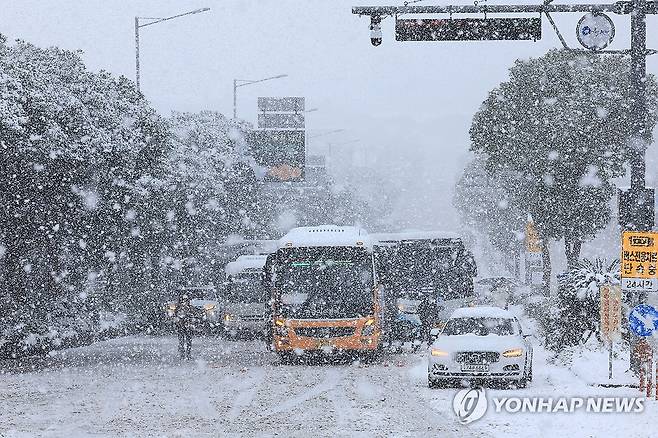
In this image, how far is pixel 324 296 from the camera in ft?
96.1

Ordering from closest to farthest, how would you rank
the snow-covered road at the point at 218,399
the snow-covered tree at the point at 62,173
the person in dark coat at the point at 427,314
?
the snow-covered road at the point at 218,399
the snow-covered tree at the point at 62,173
the person in dark coat at the point at 427,314

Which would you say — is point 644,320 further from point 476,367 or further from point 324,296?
point 324,296

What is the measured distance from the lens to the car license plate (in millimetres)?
21219

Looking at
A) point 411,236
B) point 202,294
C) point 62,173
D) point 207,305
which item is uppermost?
point 62,173

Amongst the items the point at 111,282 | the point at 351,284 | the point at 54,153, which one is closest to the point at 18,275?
the point at 54,153

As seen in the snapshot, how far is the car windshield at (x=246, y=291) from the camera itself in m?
40.0

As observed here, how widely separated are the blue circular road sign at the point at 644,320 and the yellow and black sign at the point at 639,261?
1.49m

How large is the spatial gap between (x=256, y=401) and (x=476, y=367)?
13.0 ft

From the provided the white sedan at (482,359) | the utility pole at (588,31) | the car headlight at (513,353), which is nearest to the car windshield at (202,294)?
the white sedan at (482,359)

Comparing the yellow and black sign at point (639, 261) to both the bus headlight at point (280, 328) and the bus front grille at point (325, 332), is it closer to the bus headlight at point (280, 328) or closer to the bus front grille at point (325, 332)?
the bus front grille at point (325, 332)

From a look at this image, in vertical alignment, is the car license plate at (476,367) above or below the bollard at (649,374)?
below

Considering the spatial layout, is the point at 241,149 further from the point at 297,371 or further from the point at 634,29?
the point at 634,29

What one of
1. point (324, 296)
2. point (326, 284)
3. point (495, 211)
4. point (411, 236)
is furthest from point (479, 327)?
point (495, 211)

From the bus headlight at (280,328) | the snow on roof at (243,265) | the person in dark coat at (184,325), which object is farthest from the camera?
the snow on roof at (243,265)
